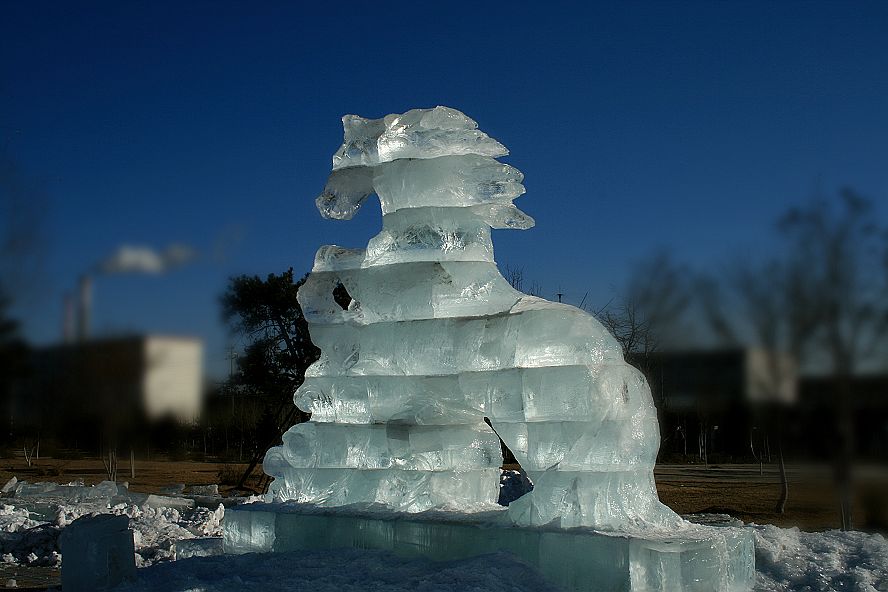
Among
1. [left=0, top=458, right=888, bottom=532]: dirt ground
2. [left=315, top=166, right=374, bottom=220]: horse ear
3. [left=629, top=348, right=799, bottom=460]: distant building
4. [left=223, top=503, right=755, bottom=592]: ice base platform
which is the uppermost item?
[left=315, top=166, right=374, bottom=220]: horse ear

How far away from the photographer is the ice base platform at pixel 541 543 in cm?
661

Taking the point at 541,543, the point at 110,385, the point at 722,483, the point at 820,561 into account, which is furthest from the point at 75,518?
the point at 722,483

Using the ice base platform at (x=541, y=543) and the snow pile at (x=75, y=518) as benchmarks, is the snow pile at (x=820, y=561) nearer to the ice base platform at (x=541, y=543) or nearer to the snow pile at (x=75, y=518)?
the ice base platform at (x=541, y=543)

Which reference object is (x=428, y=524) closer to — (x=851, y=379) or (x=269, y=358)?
(x=851, y=379)

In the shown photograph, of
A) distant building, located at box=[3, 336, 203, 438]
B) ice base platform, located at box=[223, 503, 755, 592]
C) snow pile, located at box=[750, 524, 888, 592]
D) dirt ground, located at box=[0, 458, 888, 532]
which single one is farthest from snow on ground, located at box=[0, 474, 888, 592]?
distant building, located at box=[3, 336, 203, 438]

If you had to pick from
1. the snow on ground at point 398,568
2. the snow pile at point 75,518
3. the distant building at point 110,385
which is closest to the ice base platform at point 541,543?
the snow on ground at point 398,568

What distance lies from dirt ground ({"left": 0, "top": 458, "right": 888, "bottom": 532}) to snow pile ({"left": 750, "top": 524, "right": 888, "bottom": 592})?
201 centimetres

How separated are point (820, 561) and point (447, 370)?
4.24 metres

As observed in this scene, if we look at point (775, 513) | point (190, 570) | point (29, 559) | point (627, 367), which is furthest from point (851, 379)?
point (29, 559)

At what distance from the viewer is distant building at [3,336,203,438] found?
16922mm

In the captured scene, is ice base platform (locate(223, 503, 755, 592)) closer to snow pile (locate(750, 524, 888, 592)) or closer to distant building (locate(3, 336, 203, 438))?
snow pile (locate(750, 524, 888, 592))

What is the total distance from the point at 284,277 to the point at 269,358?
236cm

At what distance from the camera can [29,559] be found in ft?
37.1

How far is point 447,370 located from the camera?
8180mm
